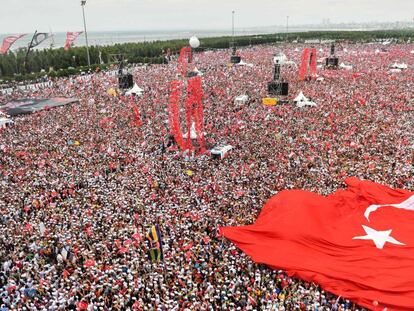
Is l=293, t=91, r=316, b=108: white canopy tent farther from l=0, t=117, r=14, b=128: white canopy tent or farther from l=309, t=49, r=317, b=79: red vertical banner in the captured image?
l=0, t=117, r=14, b=128: white canopy tent

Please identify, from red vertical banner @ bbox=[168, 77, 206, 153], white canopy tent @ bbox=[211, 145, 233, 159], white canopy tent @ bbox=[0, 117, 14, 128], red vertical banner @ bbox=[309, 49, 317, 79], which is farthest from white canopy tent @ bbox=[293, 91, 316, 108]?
white canopy tent @ bbox=[0, 117, 14, 128]

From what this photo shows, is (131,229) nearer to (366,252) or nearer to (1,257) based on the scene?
(1,257)

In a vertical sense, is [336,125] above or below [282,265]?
above

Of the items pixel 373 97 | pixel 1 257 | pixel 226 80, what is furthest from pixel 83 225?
pixel 226 80

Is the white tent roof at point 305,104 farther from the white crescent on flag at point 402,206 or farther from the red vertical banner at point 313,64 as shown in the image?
the white crescent on flag at point 402,206

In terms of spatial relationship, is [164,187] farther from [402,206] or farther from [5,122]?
[5,122]
